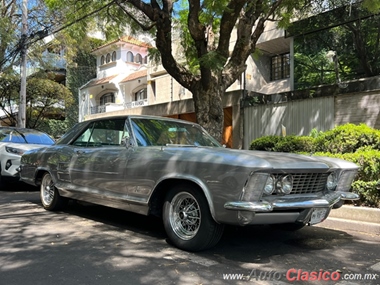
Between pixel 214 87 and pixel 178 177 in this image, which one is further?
pixel 214 87

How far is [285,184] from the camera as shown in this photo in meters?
3.78

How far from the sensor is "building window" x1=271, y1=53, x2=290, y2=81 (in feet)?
52.0

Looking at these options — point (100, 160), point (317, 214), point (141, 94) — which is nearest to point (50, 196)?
point (100, 160)

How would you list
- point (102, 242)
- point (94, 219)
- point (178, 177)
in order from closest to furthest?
point (178, 177) < point (102, 242) < point (94, 219)

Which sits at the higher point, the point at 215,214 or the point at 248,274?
the point at 215,214

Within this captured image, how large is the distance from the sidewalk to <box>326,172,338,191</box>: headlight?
1319 mm

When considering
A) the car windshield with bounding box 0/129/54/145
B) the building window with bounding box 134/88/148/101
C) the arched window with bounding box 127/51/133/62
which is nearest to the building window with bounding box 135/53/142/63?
the arched window with bounding box 127/51/133/62

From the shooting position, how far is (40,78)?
2305cm

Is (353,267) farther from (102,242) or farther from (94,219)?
(94,219)

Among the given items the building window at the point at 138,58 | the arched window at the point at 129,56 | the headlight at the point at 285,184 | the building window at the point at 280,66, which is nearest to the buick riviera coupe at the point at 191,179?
the headlight at the point at 285,184

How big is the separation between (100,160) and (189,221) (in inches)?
67.6

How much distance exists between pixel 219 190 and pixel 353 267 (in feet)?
5.33

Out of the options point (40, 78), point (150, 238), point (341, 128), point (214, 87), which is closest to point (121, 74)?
point (40, 78)

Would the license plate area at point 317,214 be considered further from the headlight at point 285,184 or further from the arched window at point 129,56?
the arched window at point 129,56
